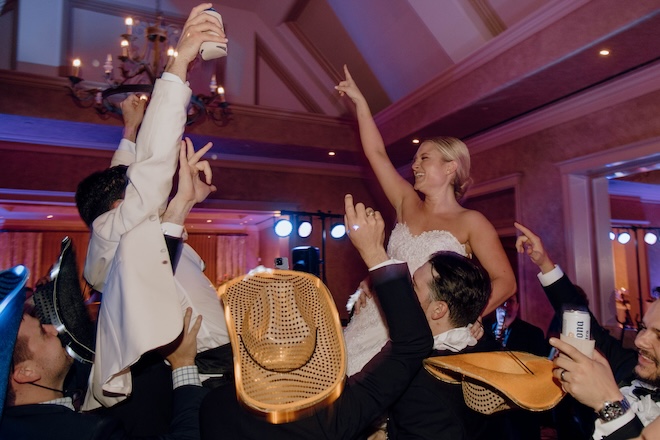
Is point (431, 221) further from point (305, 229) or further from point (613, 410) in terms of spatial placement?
point (305, 229)

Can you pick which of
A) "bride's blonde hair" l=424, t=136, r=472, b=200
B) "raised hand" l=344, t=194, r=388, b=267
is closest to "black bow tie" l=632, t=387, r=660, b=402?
"raised hand" l=344, t=194, r=388, b=267

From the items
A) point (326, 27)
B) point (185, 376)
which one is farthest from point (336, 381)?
point (326, 27)

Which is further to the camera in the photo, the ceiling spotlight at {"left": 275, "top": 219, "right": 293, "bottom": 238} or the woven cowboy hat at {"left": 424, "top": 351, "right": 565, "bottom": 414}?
the ceiling spotlight at {"left": 275, "top": 219, "right": 293, "bottom": 238}

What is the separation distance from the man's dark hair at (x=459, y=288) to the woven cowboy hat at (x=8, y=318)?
3.76ft

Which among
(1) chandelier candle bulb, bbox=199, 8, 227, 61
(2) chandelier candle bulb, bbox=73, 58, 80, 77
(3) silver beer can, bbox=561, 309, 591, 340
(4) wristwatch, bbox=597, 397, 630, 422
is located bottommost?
(4) wristwatch, bbox=597, 397, 630, 422

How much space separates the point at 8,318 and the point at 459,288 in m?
1.23

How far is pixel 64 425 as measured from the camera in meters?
1.31

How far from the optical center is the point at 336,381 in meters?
1.03

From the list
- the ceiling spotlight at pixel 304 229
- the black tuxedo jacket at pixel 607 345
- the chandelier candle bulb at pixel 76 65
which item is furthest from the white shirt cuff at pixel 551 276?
the ceiling spotlight at pixel 304 229

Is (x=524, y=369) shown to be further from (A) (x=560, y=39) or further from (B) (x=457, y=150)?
(A) (x=560, y=39)

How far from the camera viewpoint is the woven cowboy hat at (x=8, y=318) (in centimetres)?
105

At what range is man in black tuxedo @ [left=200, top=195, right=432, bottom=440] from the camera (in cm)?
114

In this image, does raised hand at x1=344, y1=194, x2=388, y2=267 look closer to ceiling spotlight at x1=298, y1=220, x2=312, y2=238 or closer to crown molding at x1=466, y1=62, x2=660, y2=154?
crown molding at x1=466, y1=62, x2=660, y2=154

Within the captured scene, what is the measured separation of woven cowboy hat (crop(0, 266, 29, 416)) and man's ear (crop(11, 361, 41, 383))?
42 centimetres
